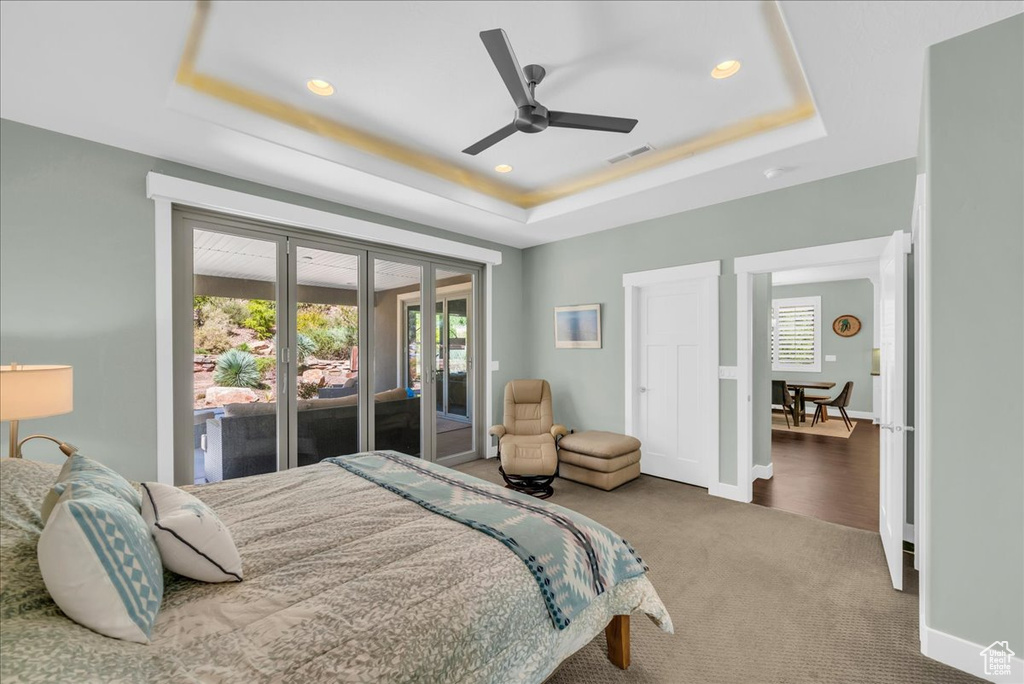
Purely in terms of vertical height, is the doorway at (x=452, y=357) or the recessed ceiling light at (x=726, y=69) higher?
the recessed ceiling light at (x=726, y=69)

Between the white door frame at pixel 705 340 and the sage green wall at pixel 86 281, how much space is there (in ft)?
13.0

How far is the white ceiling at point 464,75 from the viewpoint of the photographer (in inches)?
72.9

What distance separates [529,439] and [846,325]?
7354 millimetres

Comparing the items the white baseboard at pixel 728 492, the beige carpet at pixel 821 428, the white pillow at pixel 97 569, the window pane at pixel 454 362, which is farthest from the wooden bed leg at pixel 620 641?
the beige carpet at pixel 821 428

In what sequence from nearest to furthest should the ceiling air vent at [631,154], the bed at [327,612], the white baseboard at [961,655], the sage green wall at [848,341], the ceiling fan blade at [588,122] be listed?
the bed at [327,612], the white baseboard at [961,655], the ceiling fan blade at [588,122], the ceiling air vent at [631,154], the sage green wall at [848,341]

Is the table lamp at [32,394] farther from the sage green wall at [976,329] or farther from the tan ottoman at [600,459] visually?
the sage green wall at [976,329]

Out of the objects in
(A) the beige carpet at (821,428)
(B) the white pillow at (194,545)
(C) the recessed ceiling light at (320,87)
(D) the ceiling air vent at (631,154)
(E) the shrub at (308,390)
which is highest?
(C) the recessed ceiling light at (320,87)

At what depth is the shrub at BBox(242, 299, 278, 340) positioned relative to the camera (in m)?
3.44

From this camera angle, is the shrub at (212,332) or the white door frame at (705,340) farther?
the white door frame at (705,340)

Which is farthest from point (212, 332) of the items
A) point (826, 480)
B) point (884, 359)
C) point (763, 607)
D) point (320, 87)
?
point (826, 480)

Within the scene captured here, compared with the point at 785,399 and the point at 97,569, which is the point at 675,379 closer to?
the point at 785,399

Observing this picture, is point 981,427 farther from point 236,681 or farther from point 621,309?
point 621,309

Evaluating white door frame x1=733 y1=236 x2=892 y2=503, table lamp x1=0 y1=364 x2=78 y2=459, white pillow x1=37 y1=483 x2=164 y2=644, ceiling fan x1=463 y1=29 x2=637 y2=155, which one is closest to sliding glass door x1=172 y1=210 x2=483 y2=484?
table lamp x1=0 y1=364 x2=78 y2=459

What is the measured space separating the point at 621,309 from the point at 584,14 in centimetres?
311
